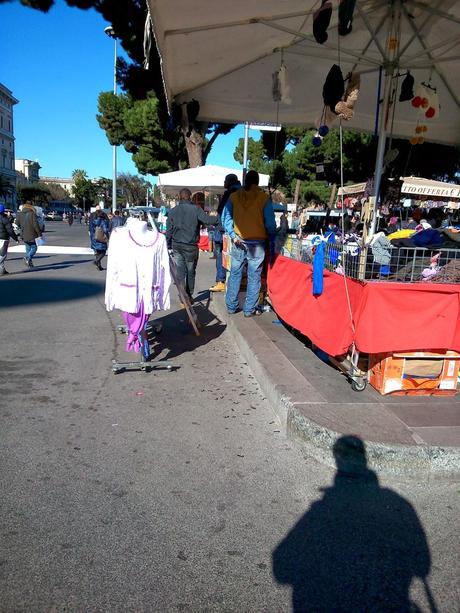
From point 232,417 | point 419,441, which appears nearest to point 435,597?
point 419,441

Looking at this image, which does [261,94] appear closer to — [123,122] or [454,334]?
[454,334]

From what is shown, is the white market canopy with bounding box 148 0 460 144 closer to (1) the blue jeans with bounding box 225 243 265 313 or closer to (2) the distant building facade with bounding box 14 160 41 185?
(1) the blue jeans with bounding box 225 243 265 313

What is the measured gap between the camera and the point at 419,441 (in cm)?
309

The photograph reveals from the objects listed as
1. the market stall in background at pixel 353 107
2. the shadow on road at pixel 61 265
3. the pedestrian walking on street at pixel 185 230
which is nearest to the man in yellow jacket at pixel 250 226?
the market stall in background at pixel 353 107

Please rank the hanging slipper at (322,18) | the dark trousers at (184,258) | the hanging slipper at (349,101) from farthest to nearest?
1. the dark trousers at (184,258)
2. the hanging slipper at (349,101)
3. the hanging slipper at (322,18)

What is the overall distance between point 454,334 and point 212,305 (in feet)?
17.4

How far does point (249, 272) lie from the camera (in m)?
6.51

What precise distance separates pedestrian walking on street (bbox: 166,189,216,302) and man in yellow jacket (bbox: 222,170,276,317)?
1.45ft

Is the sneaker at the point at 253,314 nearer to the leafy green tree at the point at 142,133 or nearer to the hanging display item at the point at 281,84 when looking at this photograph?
the hanging display item at the point at 281,84

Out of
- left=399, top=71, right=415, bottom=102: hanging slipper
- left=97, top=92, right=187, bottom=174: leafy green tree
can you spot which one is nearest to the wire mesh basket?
left=399, top=71, right=415, bottom=102: hanging slipper

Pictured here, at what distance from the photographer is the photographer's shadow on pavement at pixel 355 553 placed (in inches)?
80.9

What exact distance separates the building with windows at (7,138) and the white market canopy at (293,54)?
100389mm

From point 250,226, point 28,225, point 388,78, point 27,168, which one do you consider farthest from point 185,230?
point 27,168

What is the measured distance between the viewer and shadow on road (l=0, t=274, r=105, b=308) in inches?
343
